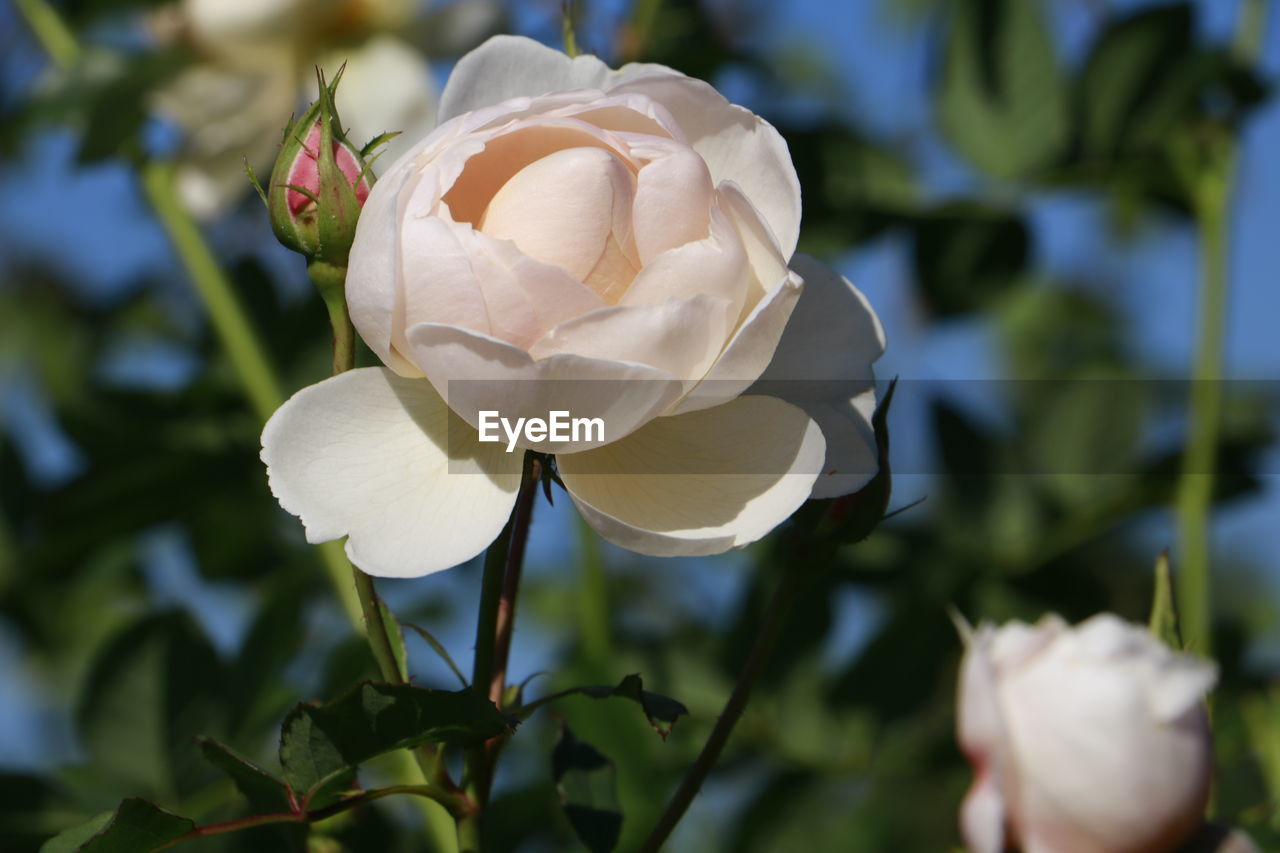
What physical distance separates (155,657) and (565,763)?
1.62 ft

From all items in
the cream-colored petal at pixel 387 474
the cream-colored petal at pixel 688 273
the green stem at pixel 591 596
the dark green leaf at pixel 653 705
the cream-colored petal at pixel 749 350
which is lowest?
the green stem at pixel 591 596

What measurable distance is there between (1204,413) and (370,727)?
88cm

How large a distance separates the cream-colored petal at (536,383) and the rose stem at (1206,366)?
2.18 ft

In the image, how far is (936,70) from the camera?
137 cm

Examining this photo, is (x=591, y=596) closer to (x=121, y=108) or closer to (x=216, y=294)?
(x=216, y=294)

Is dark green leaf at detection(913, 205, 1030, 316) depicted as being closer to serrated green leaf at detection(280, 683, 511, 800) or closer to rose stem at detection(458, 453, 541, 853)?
rose stem at detection(458, 453, 541, 853)

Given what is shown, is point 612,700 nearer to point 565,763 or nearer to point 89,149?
point 565,763

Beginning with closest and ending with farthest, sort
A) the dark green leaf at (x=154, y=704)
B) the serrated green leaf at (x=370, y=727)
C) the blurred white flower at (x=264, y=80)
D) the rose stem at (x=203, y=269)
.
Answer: the serrated green leaf at (x=370, y=727) → the dark green leaf at (x=154, y=704) → the rose stem at (x=203, y=269) → the blurred white flower at (x=264, y=80)

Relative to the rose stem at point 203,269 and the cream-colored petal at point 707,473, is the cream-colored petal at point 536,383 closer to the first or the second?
the cream-colored petal at point 707,473

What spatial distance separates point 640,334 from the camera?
553mm

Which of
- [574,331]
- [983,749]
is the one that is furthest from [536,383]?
[983,749]

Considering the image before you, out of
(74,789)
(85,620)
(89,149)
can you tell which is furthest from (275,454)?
(85,620)

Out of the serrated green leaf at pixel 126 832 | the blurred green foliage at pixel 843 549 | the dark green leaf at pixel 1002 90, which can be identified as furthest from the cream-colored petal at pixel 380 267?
the dark green leaf at pixel 1002 90

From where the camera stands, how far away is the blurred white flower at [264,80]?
132 cm
